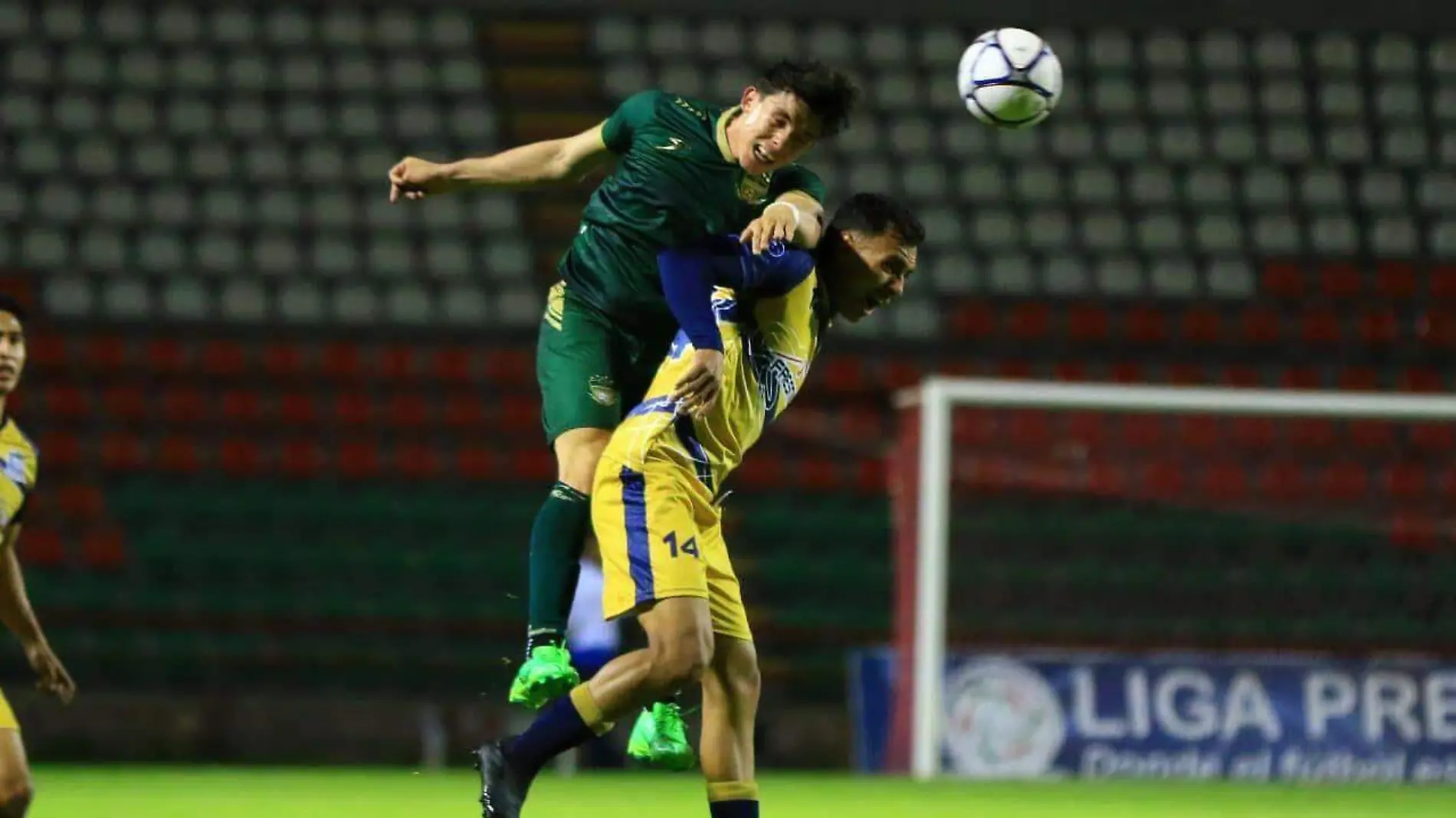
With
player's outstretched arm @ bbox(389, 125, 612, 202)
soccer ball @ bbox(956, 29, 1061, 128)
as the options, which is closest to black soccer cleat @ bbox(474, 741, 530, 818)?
player's outstretched arm @ bbox(389, 125, 612, 202)

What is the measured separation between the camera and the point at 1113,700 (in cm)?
984

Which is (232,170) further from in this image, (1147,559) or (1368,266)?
(1368,266)

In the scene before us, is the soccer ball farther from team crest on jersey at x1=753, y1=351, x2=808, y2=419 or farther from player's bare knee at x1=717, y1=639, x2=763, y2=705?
player's bare knee at x1=717, y1=639, x2=763, y2=705

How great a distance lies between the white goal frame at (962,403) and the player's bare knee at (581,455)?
4915 mm

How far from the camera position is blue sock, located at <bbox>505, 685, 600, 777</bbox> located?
449 centimetres

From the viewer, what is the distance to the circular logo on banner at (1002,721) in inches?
380

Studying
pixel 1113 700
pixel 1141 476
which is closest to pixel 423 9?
pixel 1141 476

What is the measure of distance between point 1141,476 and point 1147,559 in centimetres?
49

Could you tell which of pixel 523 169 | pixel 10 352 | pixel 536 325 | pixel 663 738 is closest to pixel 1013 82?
pixel 523 169

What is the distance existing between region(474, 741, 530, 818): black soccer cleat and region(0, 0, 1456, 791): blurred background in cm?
632

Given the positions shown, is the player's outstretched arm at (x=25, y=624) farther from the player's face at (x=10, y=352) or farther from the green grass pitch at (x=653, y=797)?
the green grass pitch at (x=653, y=797)

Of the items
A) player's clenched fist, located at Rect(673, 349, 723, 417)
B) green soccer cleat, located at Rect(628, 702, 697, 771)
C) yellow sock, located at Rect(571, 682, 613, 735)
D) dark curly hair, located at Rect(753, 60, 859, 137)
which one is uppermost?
dark curly hair, located at Rect(753, 60, 859, 137)

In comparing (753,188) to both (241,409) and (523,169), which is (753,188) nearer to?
(523,169)

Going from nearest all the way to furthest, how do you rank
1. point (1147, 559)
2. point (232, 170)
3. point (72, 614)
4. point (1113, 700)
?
point (1113, 700)
point (1147, 559)
point (72, 614)
point (232, 170)
